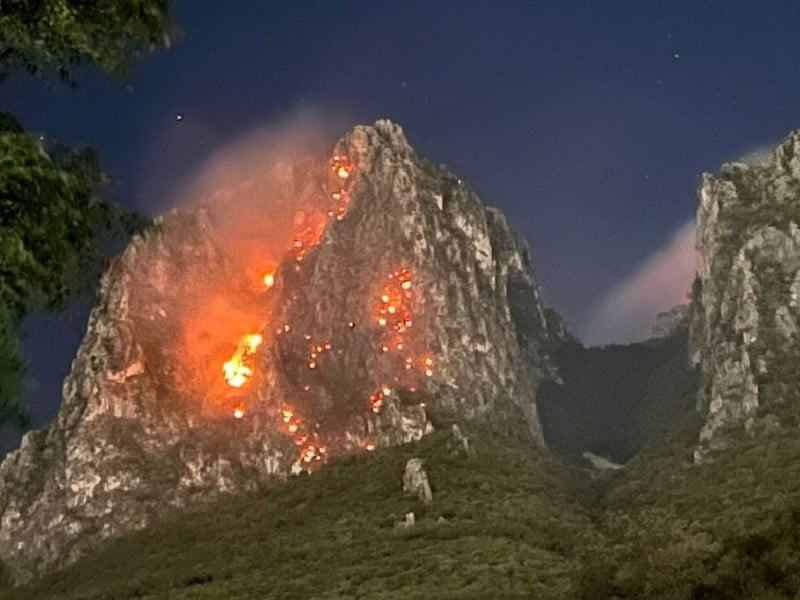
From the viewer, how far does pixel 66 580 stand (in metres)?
139

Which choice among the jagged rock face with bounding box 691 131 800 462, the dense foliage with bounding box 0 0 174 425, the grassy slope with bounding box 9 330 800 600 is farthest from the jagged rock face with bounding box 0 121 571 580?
the dense foliage with bounding box 0 0 174 425

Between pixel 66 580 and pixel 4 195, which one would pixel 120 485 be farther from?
pixel 4 195

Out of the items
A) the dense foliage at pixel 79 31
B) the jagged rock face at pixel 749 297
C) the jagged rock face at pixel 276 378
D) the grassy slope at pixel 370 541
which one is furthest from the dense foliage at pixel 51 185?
the jagged rock face at pixel 276 378

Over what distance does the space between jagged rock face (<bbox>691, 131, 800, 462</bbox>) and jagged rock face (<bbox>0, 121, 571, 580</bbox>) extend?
138 feet

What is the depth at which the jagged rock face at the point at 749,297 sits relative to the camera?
14400 centimetres

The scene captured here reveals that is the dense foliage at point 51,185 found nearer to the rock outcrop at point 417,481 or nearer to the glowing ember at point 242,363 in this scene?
the rock outcrop at point 417,481

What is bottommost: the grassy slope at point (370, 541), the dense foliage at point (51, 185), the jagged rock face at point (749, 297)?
the dense foliage at point (51, 185)

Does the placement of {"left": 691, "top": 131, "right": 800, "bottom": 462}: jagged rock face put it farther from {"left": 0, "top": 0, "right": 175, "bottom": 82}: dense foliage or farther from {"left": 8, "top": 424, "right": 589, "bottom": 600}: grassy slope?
{"left": 0, "top": 0, "right": 175, "bottom": 82}: dense foliage

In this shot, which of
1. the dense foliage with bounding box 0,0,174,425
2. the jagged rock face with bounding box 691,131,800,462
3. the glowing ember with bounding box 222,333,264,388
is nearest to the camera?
the dense foliage with bounding box 0,0,174,425

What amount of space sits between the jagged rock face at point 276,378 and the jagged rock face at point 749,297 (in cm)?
4213

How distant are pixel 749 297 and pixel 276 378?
294 feet

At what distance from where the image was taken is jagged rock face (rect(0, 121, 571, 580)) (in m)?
161

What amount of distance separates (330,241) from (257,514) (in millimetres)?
68291

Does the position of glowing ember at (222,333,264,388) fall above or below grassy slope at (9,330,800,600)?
above
